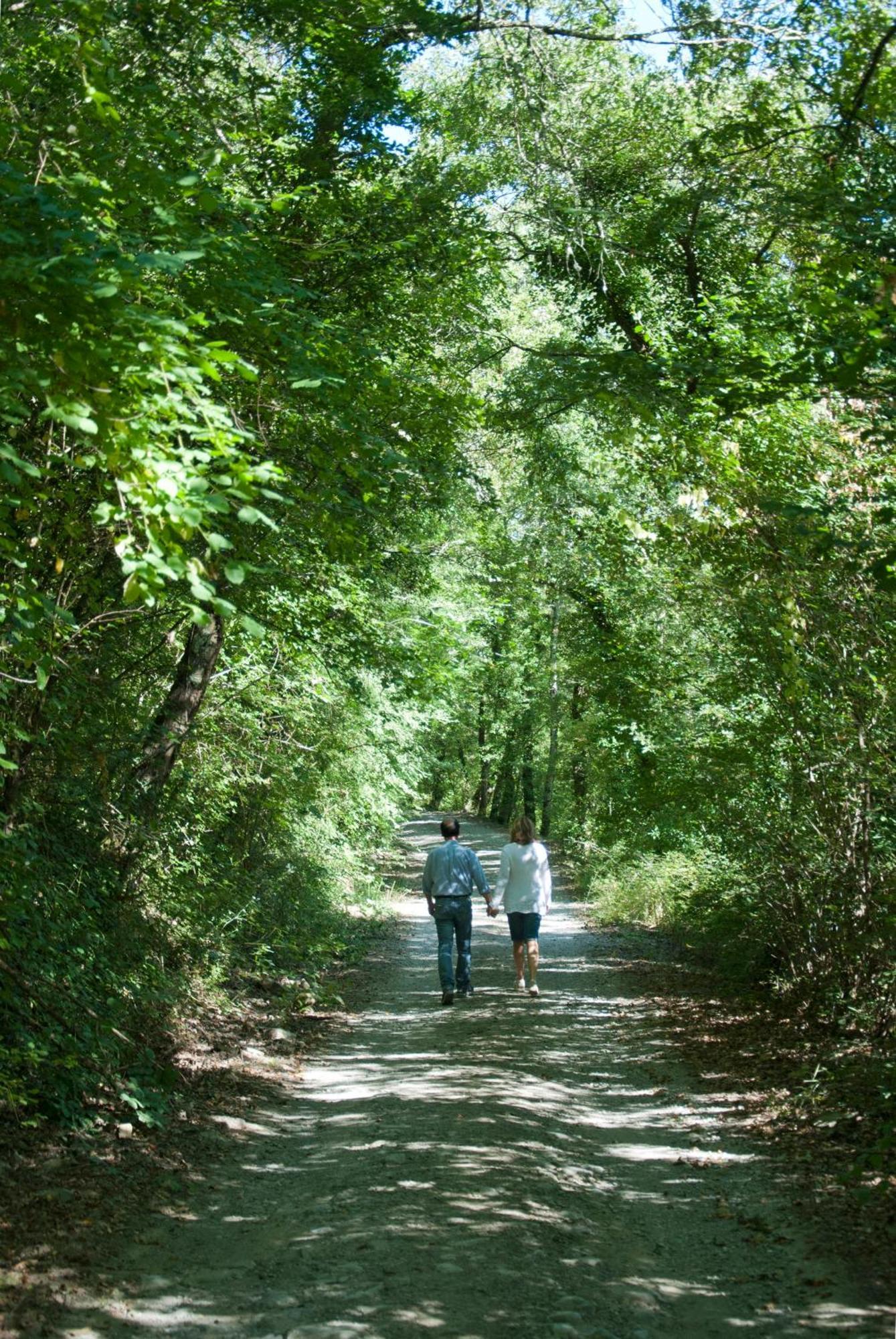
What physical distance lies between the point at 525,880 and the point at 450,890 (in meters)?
0.85

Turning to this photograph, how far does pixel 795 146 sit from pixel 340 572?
675 centimetres

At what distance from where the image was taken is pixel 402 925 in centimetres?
2120

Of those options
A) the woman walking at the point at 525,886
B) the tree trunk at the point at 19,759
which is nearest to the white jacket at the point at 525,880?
the woman walking at the point at 525,886

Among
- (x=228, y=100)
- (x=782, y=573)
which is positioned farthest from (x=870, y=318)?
(x=228, y=100)

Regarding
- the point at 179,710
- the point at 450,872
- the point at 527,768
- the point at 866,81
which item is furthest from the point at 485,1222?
the point at 527,768

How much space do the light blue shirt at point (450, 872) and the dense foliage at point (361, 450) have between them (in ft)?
6.02

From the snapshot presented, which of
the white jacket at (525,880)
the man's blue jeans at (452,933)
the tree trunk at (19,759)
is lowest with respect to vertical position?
the man's blue jeans at (452,933)

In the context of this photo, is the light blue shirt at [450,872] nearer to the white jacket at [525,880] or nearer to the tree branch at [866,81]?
the white jacket at [525,880]

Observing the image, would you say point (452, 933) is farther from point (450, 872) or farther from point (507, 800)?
point (507, 800)

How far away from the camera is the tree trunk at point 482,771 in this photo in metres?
44.8

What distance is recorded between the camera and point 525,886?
12570mm

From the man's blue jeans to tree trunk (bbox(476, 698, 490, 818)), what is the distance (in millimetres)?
31369

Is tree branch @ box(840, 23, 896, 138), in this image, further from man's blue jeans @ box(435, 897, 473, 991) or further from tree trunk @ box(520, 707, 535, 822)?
tree trunk @ box(520, 707, 535, 822)

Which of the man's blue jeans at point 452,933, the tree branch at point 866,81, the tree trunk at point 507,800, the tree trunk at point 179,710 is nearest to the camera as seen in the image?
the tree branch at point 866,81
